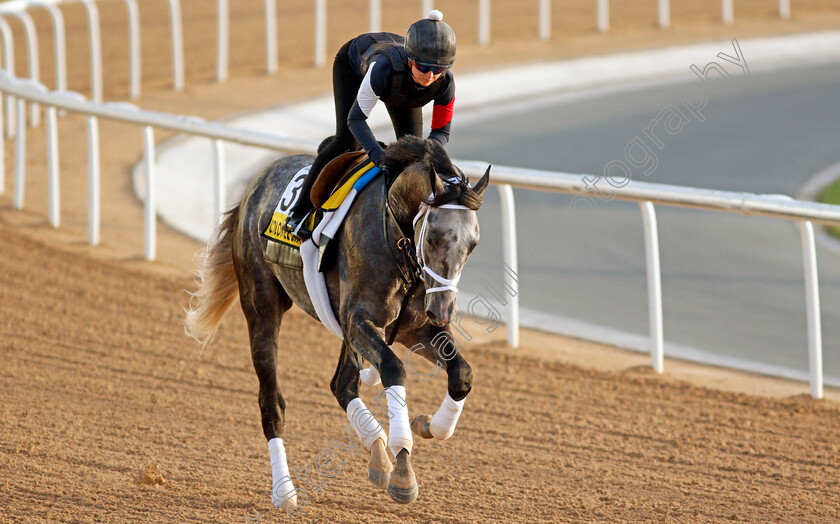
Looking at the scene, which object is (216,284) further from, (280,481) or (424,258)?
(424,258)

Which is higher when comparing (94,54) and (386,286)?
(94,54)

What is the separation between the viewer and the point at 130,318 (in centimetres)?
781

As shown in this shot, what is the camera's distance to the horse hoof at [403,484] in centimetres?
412

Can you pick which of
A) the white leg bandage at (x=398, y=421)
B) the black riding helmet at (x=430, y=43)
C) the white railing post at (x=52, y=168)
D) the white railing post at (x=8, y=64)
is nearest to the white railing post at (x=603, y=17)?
the white railing post at (x=8, y=64)

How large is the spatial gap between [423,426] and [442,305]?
0.94 metres

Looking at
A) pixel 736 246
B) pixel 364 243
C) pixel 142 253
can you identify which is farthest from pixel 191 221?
pixel 364 243

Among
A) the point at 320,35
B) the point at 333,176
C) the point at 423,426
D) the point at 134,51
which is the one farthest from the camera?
the point at 320,35

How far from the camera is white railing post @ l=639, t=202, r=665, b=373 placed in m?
6.81

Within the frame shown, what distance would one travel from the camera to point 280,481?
4.85 meters

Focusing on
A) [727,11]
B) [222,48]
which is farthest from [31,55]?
[727,11]

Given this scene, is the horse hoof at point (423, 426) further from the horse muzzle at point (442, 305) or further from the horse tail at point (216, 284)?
the horse tail at point (216, 284)

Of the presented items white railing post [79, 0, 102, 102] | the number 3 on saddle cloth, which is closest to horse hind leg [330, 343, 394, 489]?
the number 3 on saddle cloth

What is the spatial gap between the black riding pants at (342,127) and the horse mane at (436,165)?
0.59m

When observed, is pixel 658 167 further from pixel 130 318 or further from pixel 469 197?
pixel 469 197
